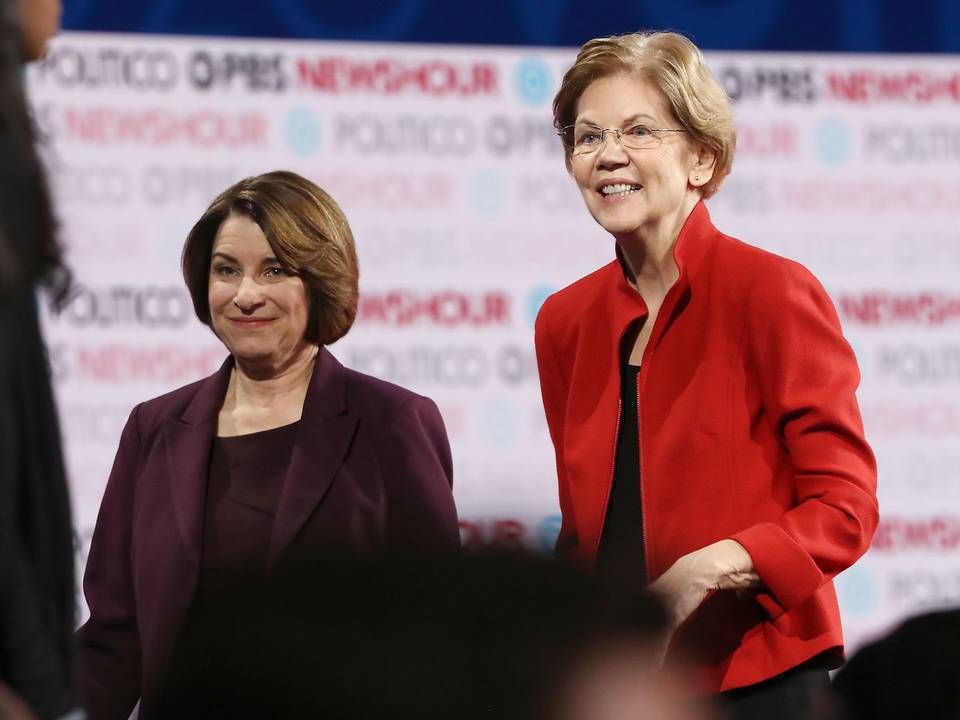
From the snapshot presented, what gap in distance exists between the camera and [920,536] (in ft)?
14.8

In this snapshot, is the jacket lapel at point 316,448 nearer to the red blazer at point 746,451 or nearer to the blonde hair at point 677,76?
the red blazer at point 746,451

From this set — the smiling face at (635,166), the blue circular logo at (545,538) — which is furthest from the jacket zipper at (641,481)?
the blue circular logo at (545,538)

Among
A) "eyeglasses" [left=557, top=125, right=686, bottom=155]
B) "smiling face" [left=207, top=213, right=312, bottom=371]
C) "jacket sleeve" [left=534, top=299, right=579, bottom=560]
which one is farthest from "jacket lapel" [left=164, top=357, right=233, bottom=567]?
"eyeglasses" [left=557, top=125, right=686, bottom=155]

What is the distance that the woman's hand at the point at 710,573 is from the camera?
210cm

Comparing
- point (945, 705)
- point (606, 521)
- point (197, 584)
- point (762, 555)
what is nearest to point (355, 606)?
point (945, 705)

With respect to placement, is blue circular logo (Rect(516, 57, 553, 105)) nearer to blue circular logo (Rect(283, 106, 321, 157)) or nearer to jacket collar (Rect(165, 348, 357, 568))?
blue circular logo (Rect(283, 106, 321, 157))

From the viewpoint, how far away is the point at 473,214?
4383 mm

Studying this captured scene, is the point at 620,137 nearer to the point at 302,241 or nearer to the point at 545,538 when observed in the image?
the point at 302,241

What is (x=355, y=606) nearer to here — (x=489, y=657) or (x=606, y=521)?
(x=489, y=657)

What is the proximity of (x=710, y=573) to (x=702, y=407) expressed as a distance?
291 mm

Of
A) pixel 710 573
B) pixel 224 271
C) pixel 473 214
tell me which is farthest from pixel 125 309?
pixel 710 573

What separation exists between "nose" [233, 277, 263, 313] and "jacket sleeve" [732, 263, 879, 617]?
1.05 metres

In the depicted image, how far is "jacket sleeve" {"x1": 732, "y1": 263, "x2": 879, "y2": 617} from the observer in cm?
220

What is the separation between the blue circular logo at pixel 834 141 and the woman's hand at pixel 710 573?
102 inches
